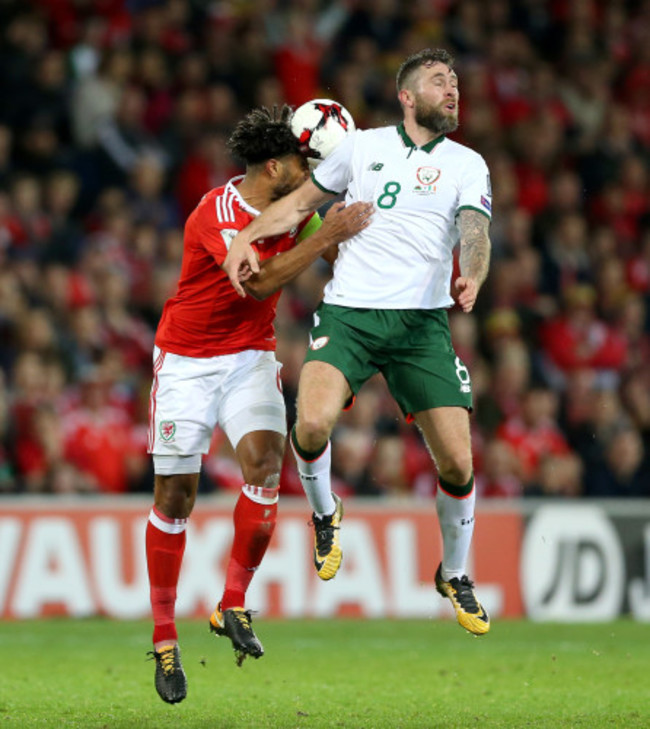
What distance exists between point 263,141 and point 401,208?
838 millimetres

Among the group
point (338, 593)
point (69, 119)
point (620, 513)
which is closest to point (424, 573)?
point (338, 593)

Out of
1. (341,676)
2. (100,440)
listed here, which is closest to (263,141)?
(341,676)

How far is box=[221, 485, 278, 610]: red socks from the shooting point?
7.74 meters

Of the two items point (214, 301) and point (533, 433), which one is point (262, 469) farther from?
point (533, 433)

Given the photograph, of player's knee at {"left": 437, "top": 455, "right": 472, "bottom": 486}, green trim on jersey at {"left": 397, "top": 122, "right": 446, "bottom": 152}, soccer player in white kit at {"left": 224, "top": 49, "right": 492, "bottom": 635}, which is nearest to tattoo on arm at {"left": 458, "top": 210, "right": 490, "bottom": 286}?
soccer player in white kit at {"left": 224, "top": 49, "right": 492, "bottom": 635}

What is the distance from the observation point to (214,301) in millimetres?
7828

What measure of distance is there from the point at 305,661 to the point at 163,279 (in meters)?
4.54

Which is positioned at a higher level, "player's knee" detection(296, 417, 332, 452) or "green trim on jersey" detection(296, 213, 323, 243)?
"green trim on jersey" detection(296, 213, 323, 243)

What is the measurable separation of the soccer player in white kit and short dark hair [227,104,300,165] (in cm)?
31

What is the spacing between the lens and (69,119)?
14773 millimetres

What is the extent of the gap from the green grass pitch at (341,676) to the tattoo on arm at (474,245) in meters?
2.18

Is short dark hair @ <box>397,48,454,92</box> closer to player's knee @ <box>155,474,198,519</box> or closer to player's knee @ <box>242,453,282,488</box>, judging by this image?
player's knee @ <box>242,453,282,488</box>

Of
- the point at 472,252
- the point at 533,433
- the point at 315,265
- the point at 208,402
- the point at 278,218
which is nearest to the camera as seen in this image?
the point at 472,252

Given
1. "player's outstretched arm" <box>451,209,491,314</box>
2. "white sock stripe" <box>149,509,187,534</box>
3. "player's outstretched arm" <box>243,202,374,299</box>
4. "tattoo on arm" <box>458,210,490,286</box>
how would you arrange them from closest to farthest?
"player's outstretched arm" <box>451,209,491,314</box> < "tattoo on arm" <box>458,210,490,286</box> < "player's outstretched arm" <box>243,202,374,299</box> < "white sock stripe" <box>149,509,187,534</box>
